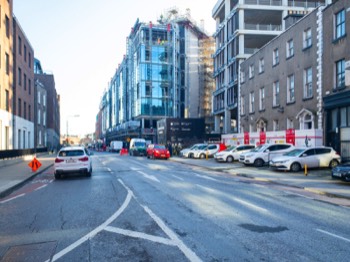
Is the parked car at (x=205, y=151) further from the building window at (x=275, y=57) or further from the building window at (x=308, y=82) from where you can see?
the building window at (x=308, y=82)

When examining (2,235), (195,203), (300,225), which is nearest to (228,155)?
(195,203)

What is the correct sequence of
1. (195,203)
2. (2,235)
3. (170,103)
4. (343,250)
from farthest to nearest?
(170,103), (195,203), (2,235), (343,250)

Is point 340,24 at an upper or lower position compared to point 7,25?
lower

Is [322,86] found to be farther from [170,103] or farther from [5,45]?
[170,103]

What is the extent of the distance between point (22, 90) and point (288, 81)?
1116 inches

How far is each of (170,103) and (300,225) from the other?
234 ft

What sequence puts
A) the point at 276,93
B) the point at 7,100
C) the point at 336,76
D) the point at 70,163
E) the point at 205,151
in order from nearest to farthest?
the point at 70,163
the point at 336,76
the point at 7,100
the point at 276,93
the point at 205,151

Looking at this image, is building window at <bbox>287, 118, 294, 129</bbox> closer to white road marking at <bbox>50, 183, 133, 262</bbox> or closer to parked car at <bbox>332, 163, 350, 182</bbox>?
parked car at <bbox>332, 163, 350, 182</bbox>

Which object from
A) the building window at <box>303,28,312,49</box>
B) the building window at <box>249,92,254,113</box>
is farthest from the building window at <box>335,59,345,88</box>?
the building window at <box>249,92,254,113</box>

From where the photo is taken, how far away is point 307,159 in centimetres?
2111

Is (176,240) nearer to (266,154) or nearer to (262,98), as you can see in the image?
(266,154)

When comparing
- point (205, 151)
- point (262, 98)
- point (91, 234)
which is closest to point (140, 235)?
point (91, 234)

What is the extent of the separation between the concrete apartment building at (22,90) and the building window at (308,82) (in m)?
27.5

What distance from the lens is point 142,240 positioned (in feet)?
20.8
